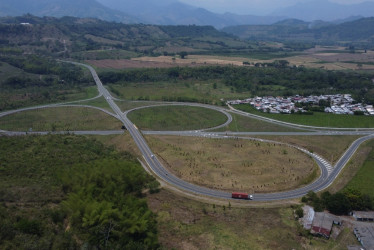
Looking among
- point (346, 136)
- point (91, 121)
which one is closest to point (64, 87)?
point (91, 121)

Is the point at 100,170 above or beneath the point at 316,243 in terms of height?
above

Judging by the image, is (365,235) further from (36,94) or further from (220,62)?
(220,62)

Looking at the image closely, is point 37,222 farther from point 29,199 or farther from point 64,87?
point 64,87

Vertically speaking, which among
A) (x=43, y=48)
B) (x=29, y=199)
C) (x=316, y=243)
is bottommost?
(x=316, y=243)

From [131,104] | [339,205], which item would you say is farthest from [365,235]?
[131,104]

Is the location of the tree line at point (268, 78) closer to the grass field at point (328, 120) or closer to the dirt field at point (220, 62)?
the dirt field at point (220, 62)

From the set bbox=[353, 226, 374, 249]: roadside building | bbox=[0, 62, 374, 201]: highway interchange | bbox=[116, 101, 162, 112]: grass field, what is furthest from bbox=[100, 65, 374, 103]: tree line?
bbox=[353, 226, 374, 249]: roadside building

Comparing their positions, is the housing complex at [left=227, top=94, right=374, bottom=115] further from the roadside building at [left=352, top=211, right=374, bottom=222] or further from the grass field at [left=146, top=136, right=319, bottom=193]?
the roadside building at [left=352, top=211, right=374, bottom=222]

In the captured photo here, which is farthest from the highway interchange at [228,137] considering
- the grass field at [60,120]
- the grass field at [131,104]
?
the grass field at [60,120]
